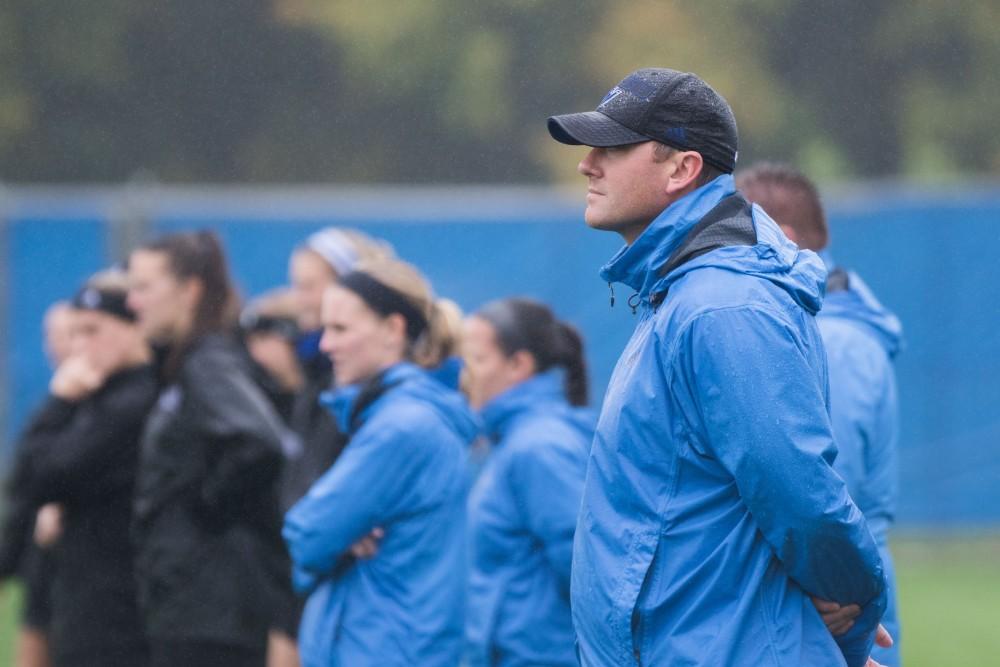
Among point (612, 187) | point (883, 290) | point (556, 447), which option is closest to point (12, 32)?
point (883, 290)

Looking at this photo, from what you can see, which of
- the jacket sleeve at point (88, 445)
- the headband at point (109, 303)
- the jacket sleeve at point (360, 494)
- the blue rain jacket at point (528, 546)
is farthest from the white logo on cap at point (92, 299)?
the jacket sleeve at point (360, 494)

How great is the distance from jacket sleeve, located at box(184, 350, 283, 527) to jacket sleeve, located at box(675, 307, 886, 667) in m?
3.00

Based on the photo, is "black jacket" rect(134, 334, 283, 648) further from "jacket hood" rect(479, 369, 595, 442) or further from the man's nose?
the man's nose

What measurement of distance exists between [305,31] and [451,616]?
19.6 m

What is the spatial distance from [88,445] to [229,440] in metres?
0.68

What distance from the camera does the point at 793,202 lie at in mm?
4812

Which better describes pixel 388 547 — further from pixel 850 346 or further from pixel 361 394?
pixel 850 346

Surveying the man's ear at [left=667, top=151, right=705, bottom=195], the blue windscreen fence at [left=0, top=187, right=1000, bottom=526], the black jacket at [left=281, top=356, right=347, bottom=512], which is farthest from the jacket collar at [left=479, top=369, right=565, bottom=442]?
the blue windscreen fence at [left=0, top=187, right=1000, bottom=526]

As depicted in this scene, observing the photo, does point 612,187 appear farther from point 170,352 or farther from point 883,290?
point 883,290

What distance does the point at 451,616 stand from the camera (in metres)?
4.96

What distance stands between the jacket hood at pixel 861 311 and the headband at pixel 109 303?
305 cm

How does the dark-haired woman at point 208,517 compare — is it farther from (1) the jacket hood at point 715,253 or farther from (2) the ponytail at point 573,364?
(1) the jacket hood at point 715,253

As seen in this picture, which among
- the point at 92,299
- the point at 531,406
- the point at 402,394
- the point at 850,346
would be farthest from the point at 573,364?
the point at 92,299

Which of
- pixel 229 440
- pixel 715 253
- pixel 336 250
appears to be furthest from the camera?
pixel 336 250
